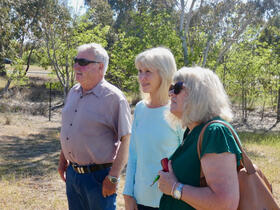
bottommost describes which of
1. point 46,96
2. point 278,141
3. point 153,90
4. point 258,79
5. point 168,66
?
point 46,96

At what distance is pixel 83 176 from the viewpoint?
2896 millimetres

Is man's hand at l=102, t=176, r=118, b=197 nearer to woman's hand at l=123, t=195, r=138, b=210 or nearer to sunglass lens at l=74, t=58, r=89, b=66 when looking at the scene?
woman's hand at l=123, t=195, r=138, b=210

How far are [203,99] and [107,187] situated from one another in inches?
53.4

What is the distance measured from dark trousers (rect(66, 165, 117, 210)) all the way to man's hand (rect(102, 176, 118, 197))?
52 millimetres

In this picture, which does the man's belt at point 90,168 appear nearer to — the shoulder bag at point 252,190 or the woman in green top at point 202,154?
the woman in green top at point 202,154

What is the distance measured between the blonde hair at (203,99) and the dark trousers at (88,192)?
4.26ft

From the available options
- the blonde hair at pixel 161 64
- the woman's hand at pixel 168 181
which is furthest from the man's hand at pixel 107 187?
the woman's hand at pixel 168 181

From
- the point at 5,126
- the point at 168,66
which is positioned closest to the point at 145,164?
the point at 168,66

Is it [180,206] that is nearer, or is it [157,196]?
[180,206]

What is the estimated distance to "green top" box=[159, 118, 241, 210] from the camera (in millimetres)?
1569

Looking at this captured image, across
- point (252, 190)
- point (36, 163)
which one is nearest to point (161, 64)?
point (252, 190)

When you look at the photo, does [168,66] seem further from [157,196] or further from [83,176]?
[83,176]

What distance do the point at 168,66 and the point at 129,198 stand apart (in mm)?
928

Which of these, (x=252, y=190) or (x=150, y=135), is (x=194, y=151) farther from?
(x=150, y=135)
